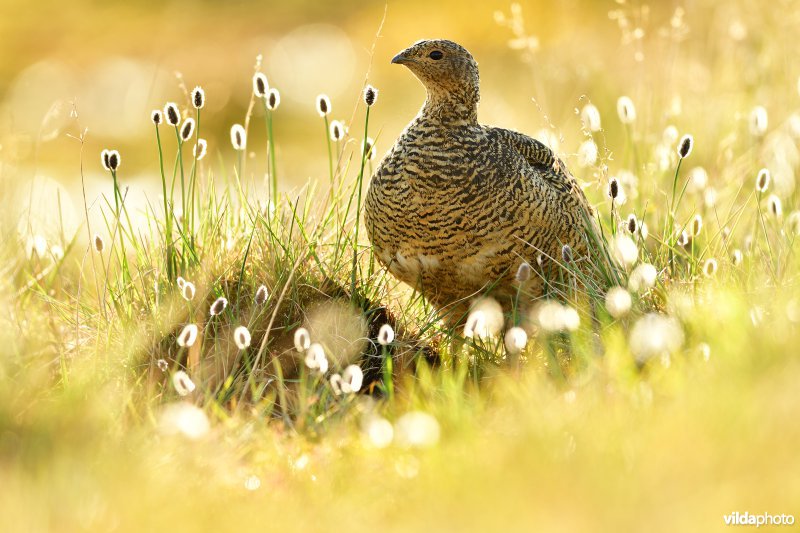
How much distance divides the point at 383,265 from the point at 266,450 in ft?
4.60

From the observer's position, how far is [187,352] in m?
3.95

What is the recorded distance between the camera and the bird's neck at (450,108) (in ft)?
14.0

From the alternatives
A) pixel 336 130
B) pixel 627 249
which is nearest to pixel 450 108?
pixel 336 130

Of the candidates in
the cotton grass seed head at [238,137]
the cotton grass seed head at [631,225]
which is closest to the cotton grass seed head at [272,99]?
the cotton grass seed head at [238,137]

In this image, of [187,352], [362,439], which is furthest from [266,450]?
[187,352]

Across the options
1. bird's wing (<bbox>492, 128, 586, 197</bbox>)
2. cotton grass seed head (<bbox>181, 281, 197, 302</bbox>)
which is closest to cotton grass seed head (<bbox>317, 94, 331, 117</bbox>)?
bird's wing (<bbox>492, 128, 586, 197</bbox>)

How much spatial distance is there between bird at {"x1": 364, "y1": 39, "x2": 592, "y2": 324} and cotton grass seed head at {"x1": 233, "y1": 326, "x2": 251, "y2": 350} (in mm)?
850

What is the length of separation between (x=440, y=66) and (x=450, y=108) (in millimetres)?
179

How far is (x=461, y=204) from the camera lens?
13.3 feet

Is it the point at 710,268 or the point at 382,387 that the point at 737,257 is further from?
the point at 382,387

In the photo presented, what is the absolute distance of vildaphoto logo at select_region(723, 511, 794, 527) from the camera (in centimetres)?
236

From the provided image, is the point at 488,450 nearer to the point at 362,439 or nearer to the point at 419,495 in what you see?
the point at 419,495

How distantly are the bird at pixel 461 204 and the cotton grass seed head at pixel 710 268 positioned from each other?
48 cm

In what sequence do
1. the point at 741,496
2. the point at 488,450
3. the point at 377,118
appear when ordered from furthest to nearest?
the point at 377,118 → the point at 488,450 → the point at 741,496
